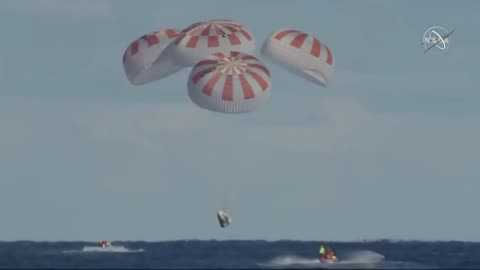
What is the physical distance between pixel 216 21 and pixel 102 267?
851 inches

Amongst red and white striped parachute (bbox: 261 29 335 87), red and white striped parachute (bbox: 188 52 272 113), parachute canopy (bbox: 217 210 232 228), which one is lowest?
parachute canopy (bbox: 217 210 232 228)

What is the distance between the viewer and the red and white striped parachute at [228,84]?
69938 mm

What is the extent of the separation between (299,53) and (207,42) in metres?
4.71

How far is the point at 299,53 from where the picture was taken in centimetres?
7175

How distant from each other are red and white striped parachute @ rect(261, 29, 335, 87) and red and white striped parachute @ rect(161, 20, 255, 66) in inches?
50.7

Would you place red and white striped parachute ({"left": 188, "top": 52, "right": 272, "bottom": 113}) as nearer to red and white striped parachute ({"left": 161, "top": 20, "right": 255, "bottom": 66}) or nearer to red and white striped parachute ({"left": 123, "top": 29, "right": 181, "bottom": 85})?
red and white striped parachute ({"left": 161, "top": 20, "right": 255, "bottom": 66})

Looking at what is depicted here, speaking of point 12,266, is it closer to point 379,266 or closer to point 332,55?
point 379,266

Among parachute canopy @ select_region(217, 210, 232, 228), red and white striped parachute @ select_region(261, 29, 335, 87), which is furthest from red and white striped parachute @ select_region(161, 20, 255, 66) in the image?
parachute canopy @ select_region(217, 210, 232, 228)

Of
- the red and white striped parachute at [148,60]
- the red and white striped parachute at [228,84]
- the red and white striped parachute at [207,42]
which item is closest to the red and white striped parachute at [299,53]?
the red and white striped parachute at [207,42]

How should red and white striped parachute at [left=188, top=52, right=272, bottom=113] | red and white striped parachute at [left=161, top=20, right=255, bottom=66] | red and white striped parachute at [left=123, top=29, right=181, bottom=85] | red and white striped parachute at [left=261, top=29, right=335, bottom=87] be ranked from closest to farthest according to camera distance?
red and white striped parachute at [left=188, top=52, right=272, bottom=113] < red and white striped parachute at [left=161, top=20, right=255, bottom=66] < red and white striped parachute at [left=261, top=29, right=335, bottom=87] < red and white striped parachute at [left=123, top=29, right=181, bottom=85]

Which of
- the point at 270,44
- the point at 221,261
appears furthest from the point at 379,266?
the point at 270,44

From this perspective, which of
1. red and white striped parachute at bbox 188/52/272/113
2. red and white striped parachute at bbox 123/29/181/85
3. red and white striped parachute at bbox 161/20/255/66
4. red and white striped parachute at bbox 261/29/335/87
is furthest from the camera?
red and white striped parachute at bbox 123/29/181/85

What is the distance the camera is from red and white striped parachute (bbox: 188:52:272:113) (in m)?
69.9

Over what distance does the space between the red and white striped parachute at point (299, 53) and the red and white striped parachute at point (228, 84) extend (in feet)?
4.61
